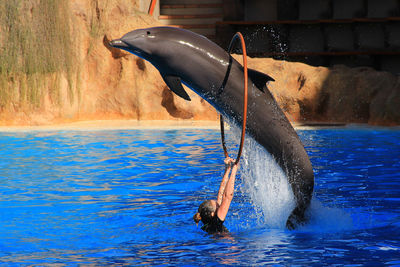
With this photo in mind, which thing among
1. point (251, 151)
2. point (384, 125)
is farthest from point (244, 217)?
point (384, 125)

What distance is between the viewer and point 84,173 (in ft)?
26.7

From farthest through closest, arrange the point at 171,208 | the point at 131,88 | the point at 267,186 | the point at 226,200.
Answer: the point at 131,88
the point at 171,208
the point at 267,186
the point at 226,200

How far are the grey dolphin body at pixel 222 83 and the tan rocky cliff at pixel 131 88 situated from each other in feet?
33.0

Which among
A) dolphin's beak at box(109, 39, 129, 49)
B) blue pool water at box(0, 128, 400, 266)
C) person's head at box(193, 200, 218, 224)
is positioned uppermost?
dolphin's beak at box(109, 39, 129, 49)

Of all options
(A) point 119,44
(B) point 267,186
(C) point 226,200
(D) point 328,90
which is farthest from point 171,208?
(D) point 328,90

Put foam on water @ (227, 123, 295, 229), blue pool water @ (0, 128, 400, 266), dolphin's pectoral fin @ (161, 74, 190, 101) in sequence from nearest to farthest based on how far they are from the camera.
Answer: blue pool water @ (0, 128, 400, 266) → dolphin's pectoral fin @ (161, 74, 190, 101) → foam on water @ (227, 123, 295, 229)

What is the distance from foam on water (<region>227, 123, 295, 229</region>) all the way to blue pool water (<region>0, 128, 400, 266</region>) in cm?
3

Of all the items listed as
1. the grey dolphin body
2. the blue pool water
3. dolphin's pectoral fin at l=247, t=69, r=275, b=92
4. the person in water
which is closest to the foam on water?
the blue pool water

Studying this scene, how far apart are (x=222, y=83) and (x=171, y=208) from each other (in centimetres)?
197

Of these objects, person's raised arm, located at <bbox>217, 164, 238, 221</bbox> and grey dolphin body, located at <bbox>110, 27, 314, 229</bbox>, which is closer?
grey dolphin body, located at <bbox>110, 27, 314, 229</bbox>

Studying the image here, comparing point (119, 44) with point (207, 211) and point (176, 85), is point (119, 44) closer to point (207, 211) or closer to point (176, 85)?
point (176, 85)

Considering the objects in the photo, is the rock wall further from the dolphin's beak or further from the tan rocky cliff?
the dolphin's beak

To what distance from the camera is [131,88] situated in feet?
50.8

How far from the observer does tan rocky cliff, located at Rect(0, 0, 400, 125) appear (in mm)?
14703
